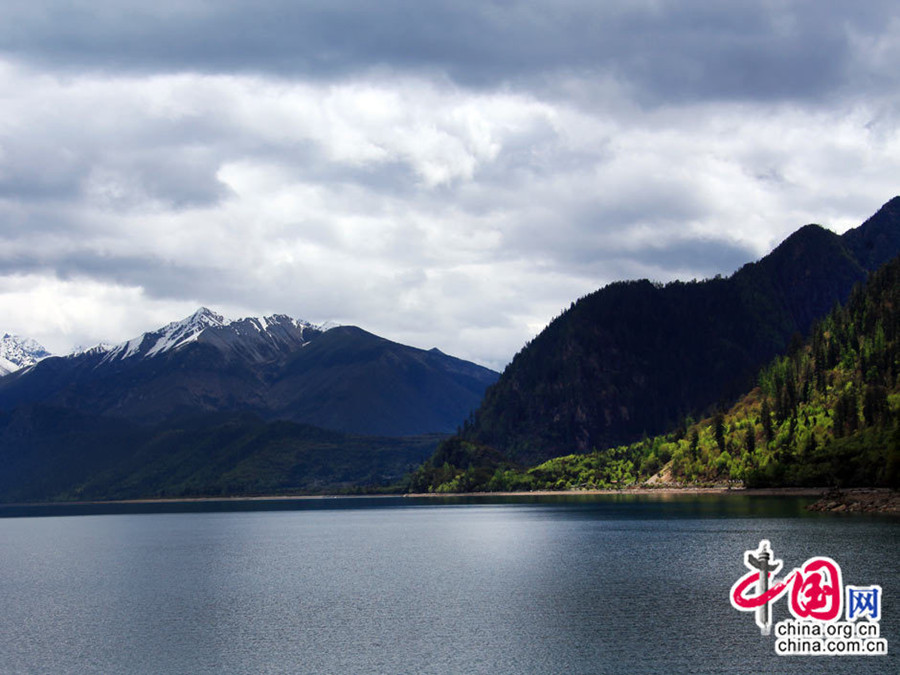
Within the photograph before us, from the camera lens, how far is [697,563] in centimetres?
13062

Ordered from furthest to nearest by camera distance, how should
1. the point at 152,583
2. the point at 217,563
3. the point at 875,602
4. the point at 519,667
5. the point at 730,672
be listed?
1. the point at 217,563
2. the point at 152,583
3. the point at 875,602
4. the point at 519,667
5. the point at 730,672

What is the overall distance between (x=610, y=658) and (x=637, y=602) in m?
26.4

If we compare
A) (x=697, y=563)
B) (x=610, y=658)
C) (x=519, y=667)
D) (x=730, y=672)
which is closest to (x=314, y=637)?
(x=519, y=667)

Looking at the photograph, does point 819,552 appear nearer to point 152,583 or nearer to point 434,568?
point 434,568

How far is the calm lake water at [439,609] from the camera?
258 ft

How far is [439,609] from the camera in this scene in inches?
4097

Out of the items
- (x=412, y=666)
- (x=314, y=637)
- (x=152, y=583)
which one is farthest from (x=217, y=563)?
(x=412, y=666)

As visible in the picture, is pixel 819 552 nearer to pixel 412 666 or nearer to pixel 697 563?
pixel 697 563

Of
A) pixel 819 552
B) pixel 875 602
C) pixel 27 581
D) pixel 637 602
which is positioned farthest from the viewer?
pixel 27 581

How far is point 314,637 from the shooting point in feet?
297

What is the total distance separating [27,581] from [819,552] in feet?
399

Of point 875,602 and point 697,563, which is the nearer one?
point 875,602

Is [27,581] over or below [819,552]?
below

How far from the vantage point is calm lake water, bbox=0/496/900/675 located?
7875cm
